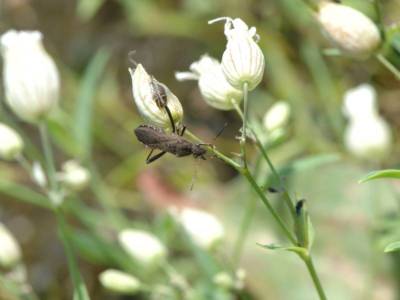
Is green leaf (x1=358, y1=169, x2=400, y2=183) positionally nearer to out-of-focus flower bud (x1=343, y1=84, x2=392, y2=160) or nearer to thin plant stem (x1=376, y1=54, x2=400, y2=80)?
thin plant stem (x1=376, y1=54, x2=400, y2=80)

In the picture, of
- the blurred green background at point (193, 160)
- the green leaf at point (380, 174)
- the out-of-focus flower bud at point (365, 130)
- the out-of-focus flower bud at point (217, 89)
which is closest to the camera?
the green leaf at point (380, 174)

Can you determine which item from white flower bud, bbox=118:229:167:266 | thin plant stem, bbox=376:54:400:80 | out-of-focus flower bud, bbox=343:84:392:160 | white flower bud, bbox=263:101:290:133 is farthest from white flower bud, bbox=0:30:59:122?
out-of-focus flower bud, bbox=343:84:392:160

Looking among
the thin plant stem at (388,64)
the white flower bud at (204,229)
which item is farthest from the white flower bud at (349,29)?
the white flower bud at (204,229)

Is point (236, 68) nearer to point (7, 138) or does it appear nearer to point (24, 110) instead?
point (24, 110)

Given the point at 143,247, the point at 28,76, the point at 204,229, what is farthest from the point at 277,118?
the point at 28,76

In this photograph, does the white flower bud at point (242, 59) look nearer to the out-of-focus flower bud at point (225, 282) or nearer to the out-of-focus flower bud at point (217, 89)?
the out-of-focus flower bud at point (217, 89)

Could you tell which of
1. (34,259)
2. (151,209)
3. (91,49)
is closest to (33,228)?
(34,259)
